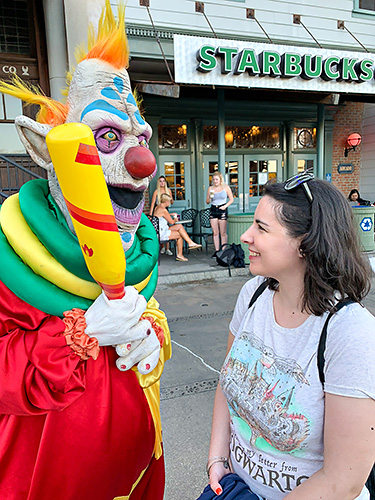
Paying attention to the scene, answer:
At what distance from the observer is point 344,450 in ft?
3.05

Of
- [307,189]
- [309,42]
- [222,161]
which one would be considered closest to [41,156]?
[307,189]

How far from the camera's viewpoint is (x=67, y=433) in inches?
44.9

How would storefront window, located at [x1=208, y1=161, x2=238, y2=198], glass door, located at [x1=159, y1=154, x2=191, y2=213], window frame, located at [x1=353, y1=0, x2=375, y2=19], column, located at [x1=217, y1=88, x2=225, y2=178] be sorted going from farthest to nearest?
storefront window, located at [x1=208, y1=161, x2=238, y2=198] < glass door, located at [x1=159, y1=154, x2=191, y2=213] < window frame, located at [x1=353, y1=0, x2=375, y2=19] < column, located at [x1=217, y1=88, x2=225, y2=178]

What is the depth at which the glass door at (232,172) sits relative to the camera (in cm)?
962

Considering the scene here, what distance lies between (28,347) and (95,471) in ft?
1.53

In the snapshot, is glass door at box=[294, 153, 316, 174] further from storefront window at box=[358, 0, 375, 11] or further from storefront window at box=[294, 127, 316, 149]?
storefront window at box=[358, 0, 375, 11]

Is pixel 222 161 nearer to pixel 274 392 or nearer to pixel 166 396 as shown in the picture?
pixel 166 396

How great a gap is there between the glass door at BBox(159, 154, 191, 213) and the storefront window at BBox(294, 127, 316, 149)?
329 centimetres

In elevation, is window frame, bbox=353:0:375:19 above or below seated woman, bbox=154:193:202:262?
above

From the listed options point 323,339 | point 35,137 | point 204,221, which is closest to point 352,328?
point 323,339

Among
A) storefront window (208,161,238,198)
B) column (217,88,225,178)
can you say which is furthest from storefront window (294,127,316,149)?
column (217,88,225,178)

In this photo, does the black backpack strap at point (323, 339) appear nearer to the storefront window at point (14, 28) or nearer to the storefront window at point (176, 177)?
the storefront window at point (14, 28)

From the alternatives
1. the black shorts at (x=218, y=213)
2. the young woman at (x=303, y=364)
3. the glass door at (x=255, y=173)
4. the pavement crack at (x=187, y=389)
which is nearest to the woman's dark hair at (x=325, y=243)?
the young woman at (x=303, y=364)

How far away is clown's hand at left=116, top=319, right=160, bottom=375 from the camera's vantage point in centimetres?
117
